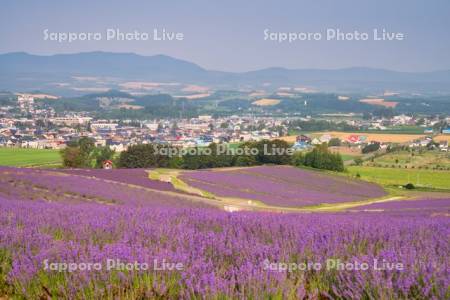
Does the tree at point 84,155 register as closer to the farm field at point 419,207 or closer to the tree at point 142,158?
the tree at point 142,158

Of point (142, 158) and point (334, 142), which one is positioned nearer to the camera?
point (142, 158)

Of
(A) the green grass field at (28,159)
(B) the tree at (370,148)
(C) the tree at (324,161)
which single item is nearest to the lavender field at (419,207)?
(C) the tree at (324,161)

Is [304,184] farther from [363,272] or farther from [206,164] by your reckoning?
[363,272]

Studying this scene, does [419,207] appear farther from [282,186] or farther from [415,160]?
[415,160]

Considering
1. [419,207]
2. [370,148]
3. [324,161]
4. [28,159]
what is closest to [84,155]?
[28,159]

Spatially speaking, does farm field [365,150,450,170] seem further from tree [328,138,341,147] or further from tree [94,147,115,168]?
tree [94,147,115,168]
